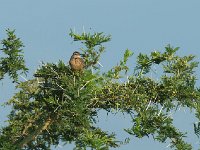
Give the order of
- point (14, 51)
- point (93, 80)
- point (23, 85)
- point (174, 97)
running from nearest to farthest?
1. point (93, 80)
2. point (174, 97)
3. point (14, 51)
4. point (23, 85)

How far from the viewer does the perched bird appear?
2111cm

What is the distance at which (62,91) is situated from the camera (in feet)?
71.3

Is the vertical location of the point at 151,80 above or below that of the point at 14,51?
below

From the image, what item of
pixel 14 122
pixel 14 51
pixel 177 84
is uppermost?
pixel 14 51

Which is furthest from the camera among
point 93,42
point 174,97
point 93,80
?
point 174,97

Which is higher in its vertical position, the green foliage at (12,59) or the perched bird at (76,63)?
the green foliage at (12,59)

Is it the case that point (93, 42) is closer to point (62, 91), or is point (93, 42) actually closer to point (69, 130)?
point (62, 91)

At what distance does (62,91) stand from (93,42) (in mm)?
2057

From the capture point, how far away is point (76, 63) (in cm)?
2116

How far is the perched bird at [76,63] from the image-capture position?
21109 mm

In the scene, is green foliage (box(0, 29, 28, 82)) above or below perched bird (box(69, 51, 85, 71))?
above

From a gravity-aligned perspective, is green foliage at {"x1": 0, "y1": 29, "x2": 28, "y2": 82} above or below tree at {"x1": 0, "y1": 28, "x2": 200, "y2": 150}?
above

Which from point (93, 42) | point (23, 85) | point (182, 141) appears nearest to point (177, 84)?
point (182, 141)

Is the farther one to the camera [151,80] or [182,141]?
[151,80]
